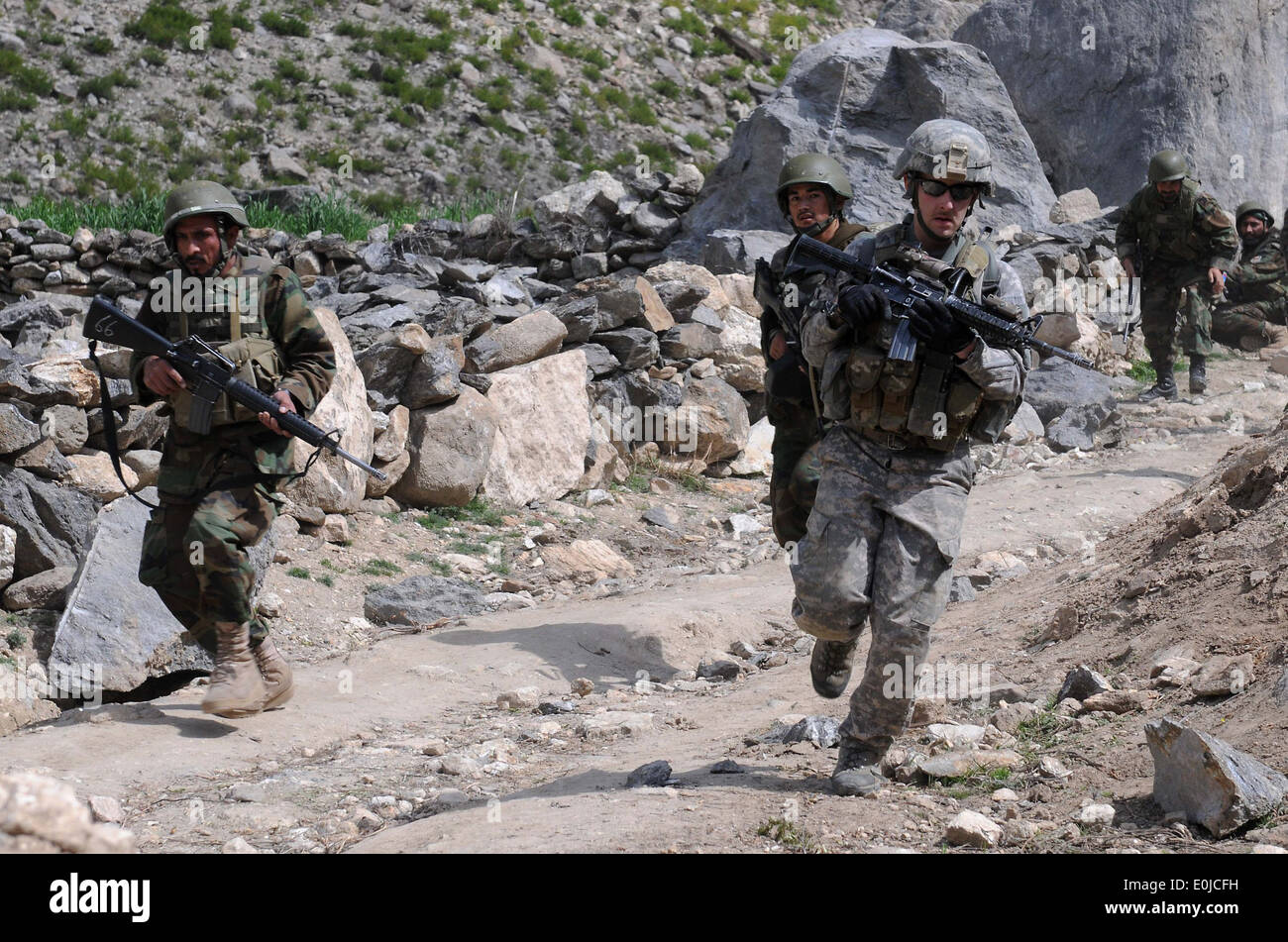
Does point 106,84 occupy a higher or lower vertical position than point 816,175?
higher

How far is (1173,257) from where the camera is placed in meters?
10.5

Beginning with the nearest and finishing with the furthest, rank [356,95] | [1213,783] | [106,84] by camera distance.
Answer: [1213,783], [106,84], [356,95]

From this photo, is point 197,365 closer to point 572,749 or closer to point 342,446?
point 572,749

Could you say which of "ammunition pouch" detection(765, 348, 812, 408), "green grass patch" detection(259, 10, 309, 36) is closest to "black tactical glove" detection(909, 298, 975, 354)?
"ammunition pouch" detection(765, 348, 812, 408)

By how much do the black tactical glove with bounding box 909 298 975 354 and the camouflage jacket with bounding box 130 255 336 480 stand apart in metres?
2.31

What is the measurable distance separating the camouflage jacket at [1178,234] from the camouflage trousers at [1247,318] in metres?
2.74

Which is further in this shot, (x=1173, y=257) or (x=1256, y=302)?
(x=1256, y=302)

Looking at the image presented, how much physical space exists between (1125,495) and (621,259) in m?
5.61

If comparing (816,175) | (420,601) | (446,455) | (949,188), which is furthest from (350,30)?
(949,188)

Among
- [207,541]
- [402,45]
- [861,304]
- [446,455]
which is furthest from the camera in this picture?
[402,45]

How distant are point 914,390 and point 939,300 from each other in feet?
0.86

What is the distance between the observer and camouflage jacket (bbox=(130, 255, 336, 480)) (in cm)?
464

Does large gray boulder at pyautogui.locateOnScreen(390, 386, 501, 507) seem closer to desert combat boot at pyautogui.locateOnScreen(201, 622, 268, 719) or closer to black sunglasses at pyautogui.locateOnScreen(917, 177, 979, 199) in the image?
desert combat boot at pyautogui.locateOnScreen(201, 622, 268, 719)
